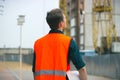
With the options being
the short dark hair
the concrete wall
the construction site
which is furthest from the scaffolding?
the short dark hair

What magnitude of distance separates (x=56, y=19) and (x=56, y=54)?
0.81 ft

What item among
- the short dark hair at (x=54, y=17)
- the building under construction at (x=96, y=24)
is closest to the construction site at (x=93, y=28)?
the building under construction at (x=96, y=24)

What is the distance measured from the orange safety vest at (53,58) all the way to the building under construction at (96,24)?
149 feet

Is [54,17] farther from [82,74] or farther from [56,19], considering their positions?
[82,74]

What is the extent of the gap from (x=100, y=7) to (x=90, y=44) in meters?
9.50

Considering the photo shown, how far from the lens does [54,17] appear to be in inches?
122

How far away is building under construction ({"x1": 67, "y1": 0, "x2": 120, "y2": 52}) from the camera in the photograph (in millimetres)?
55531

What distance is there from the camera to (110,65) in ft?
73.5

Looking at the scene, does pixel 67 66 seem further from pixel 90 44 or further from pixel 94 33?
pixel 90 44

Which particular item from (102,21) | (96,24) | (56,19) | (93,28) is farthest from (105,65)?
(102,21)

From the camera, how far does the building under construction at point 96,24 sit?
55.5 meters

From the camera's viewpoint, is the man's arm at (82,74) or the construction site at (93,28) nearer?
the man's arm at (82,74)

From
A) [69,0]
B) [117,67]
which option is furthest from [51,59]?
[69,0]

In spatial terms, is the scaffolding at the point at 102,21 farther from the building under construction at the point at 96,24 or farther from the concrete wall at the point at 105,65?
the concrete wall at the point at 105,65
